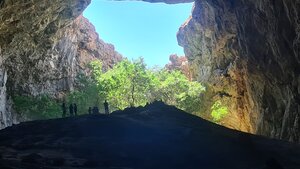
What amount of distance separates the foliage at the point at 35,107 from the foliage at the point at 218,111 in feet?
47.8

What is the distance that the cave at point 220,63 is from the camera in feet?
36.1

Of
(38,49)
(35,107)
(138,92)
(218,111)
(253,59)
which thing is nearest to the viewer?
(253,59)

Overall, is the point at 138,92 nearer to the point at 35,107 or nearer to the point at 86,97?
the point at 86,97

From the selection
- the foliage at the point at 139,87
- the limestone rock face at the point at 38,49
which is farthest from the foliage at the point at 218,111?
the limestone rock face at the point at 38,49

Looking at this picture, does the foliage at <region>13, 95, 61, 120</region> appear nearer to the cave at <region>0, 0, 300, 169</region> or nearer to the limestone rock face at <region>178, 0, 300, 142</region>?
the cave at <region>0, 0, 300, 169</region>

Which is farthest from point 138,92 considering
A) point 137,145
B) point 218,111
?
point 137,145

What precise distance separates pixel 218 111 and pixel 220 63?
475 cm

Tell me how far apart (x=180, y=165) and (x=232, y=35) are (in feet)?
95.1

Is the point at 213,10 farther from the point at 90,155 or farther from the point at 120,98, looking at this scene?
the point at 90,155

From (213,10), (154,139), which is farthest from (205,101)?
(154,139)

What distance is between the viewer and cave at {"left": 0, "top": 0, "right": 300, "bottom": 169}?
434 inches

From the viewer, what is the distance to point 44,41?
42.7 metres

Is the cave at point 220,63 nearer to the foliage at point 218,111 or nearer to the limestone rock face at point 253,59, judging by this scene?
the limestone rock face at point 253,59

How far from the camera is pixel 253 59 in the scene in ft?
103
